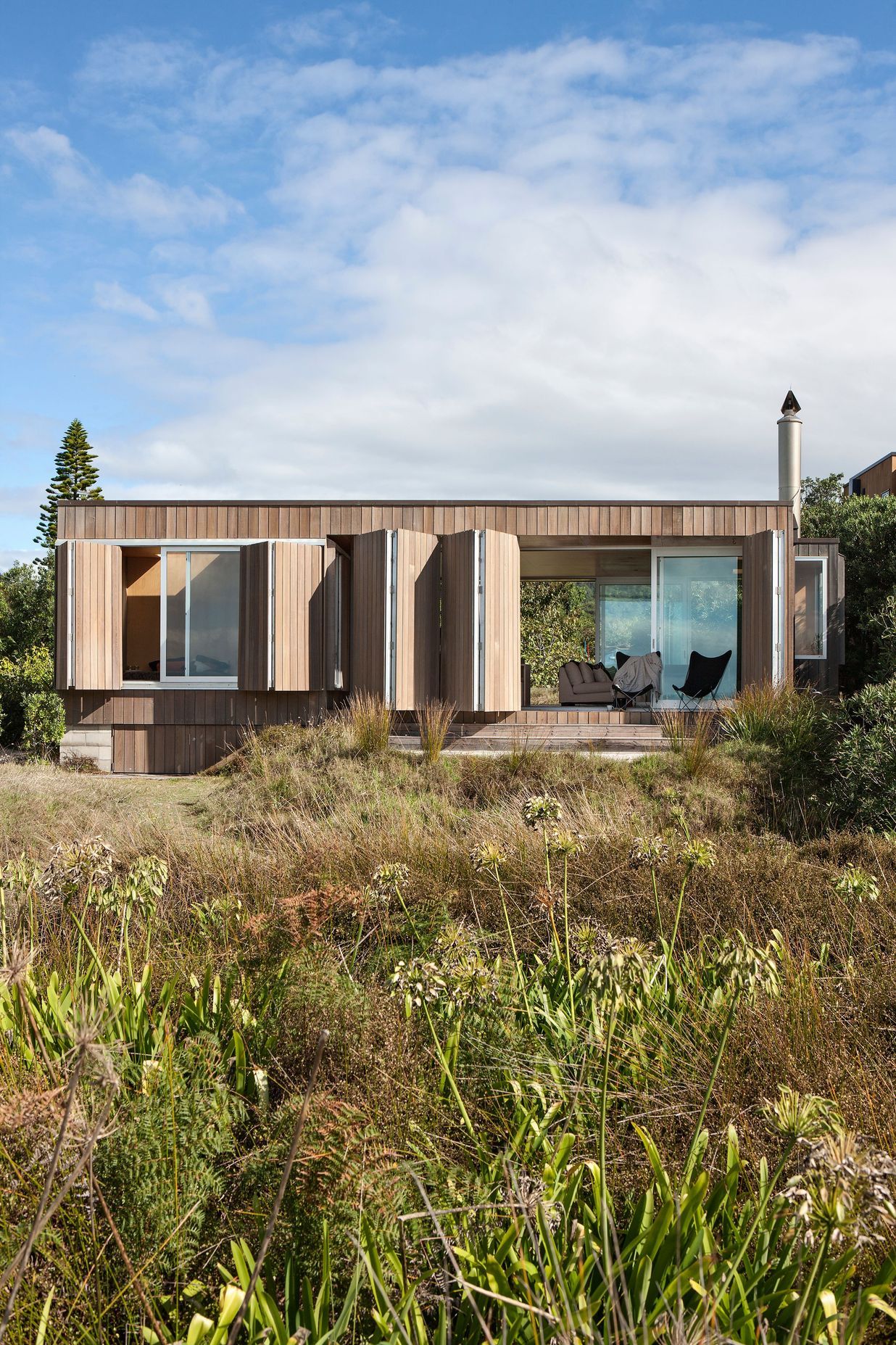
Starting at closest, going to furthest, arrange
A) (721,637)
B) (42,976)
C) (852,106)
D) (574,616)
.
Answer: (42,976) < (852,106) < (721,637) < (574,616)

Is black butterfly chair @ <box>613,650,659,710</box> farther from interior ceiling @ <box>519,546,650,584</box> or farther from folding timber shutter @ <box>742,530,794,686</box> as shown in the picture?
interior ceiling @ <box>519,546,650,584</box>

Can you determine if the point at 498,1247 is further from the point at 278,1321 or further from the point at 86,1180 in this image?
the point at 86,1180

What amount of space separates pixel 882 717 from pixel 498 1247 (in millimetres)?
6991

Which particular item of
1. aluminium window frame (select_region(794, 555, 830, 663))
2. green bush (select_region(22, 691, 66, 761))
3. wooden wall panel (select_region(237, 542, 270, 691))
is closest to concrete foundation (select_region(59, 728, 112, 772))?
green bush (select_region(22, 691, 66, 761))

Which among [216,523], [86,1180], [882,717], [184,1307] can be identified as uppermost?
[216,523]

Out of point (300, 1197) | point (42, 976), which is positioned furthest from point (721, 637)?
point (300, 1197)

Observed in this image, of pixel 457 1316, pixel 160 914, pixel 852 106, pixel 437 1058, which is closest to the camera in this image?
pixel 457 1316

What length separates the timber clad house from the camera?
10883 millimetres

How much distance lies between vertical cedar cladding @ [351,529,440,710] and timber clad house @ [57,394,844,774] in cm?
2

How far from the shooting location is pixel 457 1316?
66.8 inches

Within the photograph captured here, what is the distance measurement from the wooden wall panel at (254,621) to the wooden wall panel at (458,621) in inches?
77.6

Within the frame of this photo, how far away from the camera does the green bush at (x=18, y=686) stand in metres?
14.0

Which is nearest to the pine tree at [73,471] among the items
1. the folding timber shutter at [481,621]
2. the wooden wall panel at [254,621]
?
the wooden wall panel at [254,621]

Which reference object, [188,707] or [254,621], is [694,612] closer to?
[254,621]
